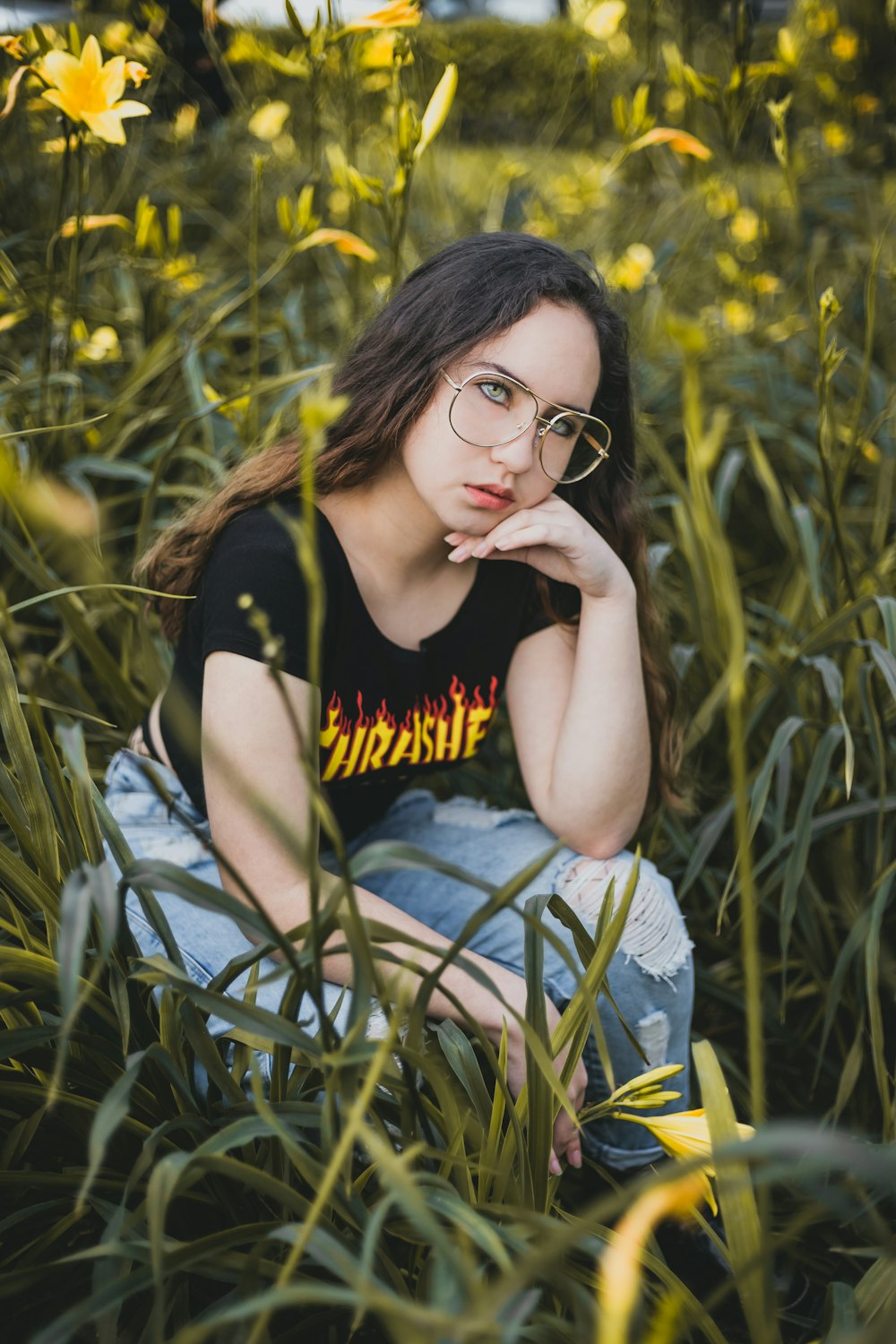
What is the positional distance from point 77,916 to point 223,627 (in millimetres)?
497

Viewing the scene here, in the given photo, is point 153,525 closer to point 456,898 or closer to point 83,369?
point 83,369

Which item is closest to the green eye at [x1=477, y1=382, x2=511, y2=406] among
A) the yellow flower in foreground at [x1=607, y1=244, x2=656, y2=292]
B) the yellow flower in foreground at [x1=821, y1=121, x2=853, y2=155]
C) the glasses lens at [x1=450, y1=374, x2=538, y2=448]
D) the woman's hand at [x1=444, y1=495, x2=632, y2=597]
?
the glasses lens at [x1=450, y1=374, x2=538, y2=448]

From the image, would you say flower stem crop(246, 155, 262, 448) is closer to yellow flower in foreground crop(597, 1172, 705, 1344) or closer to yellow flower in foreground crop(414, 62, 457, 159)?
yellow flower in foreground crop(414, 62, 457, 159)

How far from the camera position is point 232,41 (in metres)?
1.91

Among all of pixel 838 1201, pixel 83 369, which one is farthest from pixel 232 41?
pixel 838 1201

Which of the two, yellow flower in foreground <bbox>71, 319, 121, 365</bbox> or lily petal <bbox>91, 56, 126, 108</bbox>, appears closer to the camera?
lily petal <bbox>91, 56, 126, 108</bbox>

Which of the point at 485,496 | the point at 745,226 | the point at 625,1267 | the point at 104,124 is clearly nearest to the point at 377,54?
the point at 104,124

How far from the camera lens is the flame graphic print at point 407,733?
119 centimetres

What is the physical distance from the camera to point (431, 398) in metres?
1.12

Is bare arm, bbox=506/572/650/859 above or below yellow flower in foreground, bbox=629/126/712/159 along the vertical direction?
below

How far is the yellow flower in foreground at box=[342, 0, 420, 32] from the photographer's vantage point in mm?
1218

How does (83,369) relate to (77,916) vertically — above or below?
above

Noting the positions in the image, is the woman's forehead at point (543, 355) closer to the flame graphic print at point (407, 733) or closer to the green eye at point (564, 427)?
the green eye at point (564, 427)

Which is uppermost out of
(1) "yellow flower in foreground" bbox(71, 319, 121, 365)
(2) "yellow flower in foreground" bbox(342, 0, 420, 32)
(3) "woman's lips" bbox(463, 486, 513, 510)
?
(2) "yellow flower in foreground" bbox(342, 0, 420, 32)
